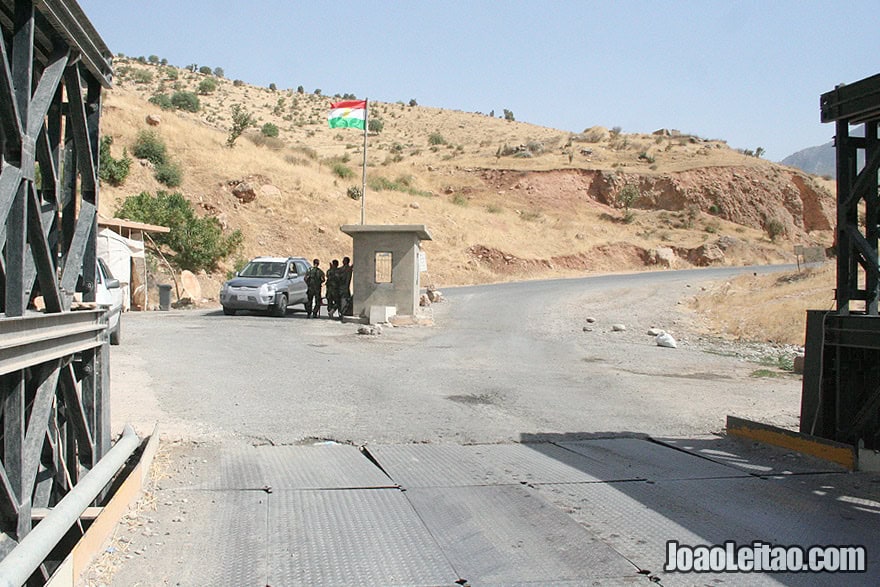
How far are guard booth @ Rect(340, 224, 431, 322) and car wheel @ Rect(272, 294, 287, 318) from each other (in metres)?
2.41

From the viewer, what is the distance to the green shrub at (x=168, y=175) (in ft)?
132

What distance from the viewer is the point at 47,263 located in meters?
4.93

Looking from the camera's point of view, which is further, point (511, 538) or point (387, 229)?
point (387, 229)

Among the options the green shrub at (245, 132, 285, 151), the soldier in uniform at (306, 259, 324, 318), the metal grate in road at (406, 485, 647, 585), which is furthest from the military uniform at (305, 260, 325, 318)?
the green shrub at (245, 132, 285, 151)

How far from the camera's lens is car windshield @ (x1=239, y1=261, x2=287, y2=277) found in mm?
24359

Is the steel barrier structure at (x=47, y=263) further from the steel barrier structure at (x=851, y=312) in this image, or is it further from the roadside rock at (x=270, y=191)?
the roadside rock at (x=270, y=191)

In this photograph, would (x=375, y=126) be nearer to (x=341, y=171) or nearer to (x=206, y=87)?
(x=206, y=87)

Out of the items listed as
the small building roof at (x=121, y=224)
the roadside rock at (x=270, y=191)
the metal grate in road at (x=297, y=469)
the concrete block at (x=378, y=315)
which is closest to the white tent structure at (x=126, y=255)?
the small building roof at (x=121, y=224)

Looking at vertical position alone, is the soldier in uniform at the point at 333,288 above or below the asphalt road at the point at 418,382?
above

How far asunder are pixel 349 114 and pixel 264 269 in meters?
10.1

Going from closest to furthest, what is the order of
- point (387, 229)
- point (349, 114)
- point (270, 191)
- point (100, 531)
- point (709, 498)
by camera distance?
point (100, 531) < point (709, 498) < point (387, 229) < point (349, 114) < point (270, 191)

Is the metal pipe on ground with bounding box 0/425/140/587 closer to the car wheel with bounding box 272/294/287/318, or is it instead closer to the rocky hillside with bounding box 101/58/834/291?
the car wheel with bounding box 272/294/287/318

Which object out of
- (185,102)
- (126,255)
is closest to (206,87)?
(185,102)

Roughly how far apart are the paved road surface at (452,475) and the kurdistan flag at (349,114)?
18.4 metres
